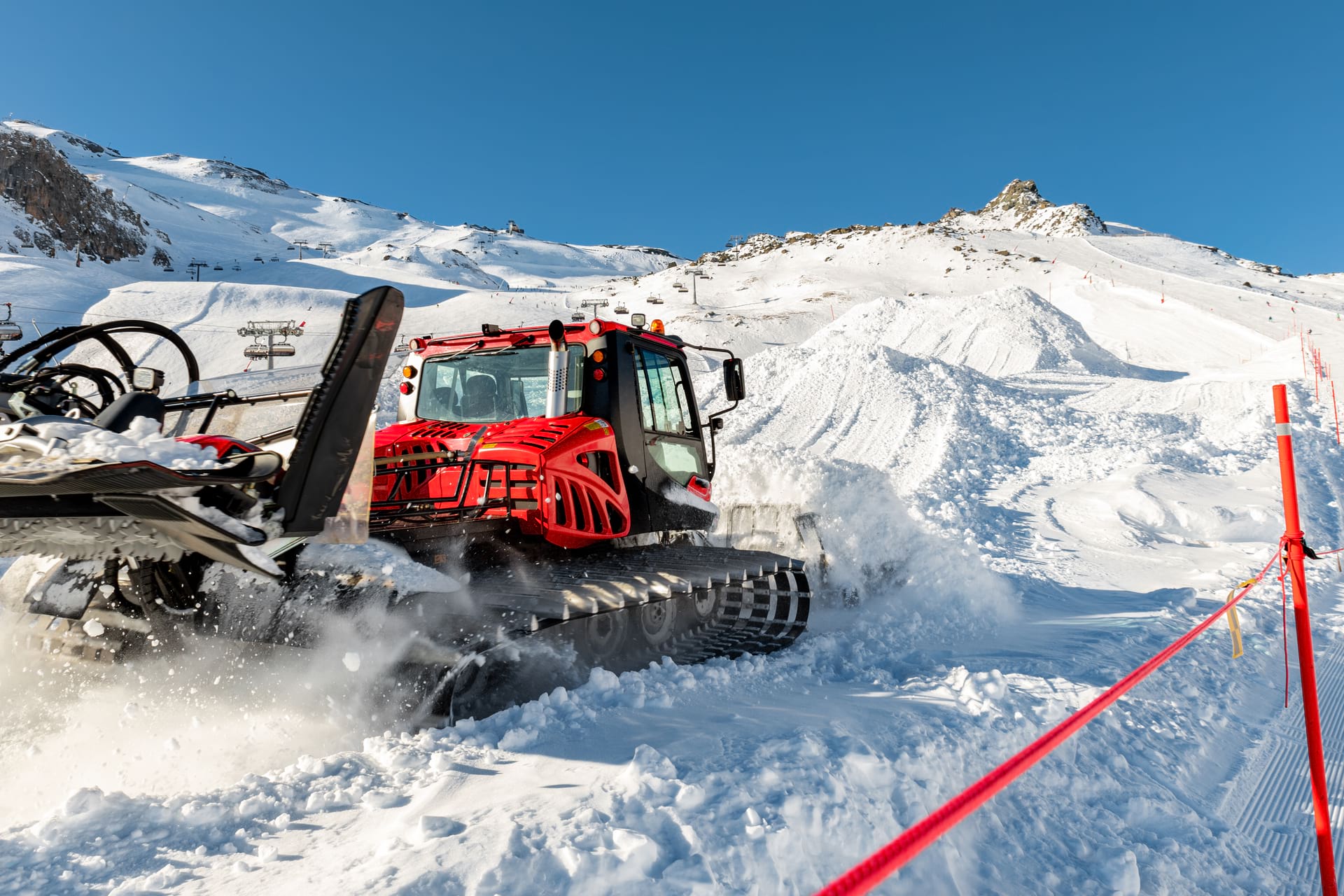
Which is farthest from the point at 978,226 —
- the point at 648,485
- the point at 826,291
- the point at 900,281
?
the point at 648,485

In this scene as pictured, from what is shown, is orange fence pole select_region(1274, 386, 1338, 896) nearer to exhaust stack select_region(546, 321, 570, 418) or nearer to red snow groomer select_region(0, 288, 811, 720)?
red snow groomer select_region(0, 288, 811, 720)

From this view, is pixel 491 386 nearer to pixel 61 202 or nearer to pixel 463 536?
pixel 463 536

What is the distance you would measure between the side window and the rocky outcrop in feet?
213

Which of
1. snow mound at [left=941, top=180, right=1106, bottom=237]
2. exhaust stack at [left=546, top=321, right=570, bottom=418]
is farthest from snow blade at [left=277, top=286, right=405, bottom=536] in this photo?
snow mound at [left=941, top=180, right=1106, bottom=237]

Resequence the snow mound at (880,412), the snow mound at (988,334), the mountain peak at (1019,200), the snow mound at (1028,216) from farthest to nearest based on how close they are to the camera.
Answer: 1. the mountain peak at (1019,200)
2. the snow mound at (1028,216)
3. the snow mound at (988,334)
4. the snow mound at (880,412)

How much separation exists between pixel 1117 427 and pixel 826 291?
31.1 metres

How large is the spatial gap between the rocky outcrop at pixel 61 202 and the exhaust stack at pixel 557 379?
214ft

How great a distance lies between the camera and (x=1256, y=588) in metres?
7.06

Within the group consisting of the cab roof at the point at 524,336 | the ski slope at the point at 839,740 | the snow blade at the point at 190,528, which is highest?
the cab roof at the point at 524,336

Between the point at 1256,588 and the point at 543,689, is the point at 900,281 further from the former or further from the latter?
the point at 543,689

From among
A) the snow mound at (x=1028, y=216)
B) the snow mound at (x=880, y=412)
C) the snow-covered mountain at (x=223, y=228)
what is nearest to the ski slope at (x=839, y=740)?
the snow mound at (x=880, y=412)

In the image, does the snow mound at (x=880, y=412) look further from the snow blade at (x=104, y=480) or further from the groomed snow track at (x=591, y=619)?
the snow blade at (x=104, y=480)

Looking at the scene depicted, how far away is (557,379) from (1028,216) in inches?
3218

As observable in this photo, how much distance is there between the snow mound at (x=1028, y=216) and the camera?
65.7 meters
